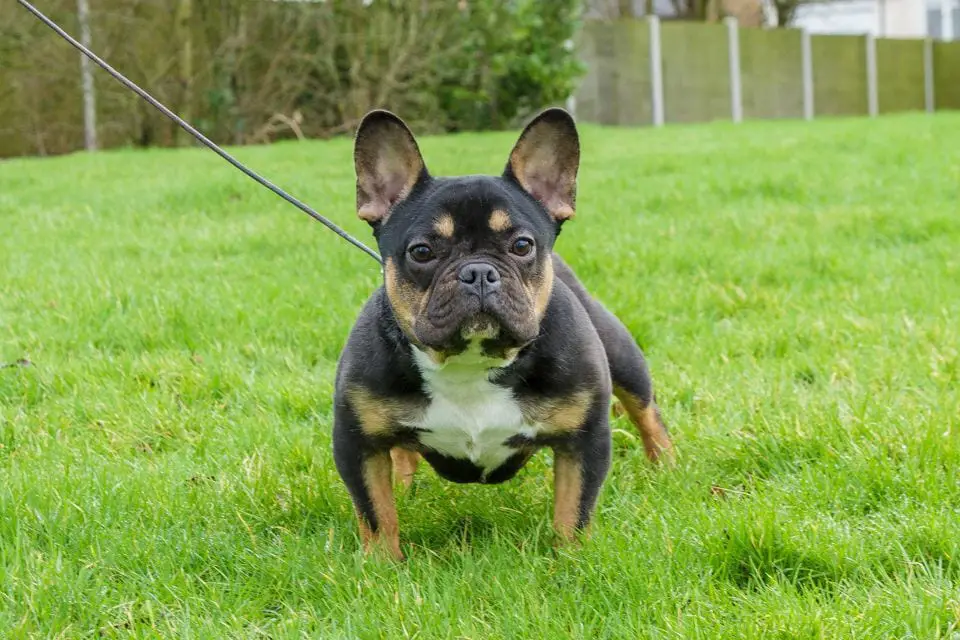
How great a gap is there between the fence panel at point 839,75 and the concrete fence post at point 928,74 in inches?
117

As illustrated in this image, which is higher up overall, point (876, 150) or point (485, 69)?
point (485, 69)

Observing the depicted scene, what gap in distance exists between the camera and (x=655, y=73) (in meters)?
22.1

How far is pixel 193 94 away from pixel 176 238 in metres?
9.08

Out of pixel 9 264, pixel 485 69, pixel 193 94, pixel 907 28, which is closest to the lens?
pixel 9 264

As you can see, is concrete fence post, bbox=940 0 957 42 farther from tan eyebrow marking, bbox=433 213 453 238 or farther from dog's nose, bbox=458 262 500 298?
dog's nose, bbox=458 262 500 298

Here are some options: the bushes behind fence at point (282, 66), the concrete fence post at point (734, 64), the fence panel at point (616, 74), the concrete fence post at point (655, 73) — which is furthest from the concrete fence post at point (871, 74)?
the bushes behind fence at point (282, 66)

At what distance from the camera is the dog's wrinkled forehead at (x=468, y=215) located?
10.0ft

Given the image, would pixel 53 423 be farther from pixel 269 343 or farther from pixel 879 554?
pixel 879 554

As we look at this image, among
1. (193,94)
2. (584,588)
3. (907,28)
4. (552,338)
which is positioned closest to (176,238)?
(552,338)

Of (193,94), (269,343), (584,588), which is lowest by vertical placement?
(584,588)

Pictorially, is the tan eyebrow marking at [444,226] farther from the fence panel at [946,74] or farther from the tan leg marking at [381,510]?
the fence panel at [946,74]

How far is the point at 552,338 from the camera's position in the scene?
310cm

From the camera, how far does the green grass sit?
260 centimetres

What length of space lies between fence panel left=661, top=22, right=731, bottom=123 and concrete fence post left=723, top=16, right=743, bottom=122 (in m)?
0.12
